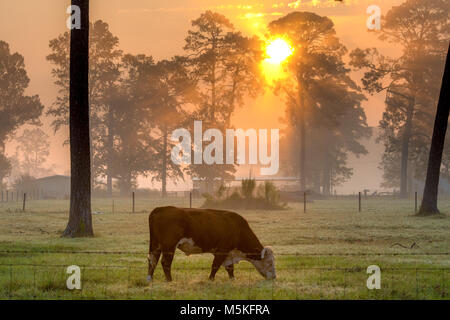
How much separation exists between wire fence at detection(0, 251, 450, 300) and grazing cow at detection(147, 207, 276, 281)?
0.42 meters

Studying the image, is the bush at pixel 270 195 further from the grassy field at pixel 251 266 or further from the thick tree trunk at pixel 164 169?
the thick tree trunk at pixel 164 169

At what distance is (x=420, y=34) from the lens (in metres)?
88.5

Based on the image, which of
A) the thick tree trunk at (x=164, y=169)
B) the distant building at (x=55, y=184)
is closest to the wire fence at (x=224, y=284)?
the thick tree trunk at (x=164, y=169)

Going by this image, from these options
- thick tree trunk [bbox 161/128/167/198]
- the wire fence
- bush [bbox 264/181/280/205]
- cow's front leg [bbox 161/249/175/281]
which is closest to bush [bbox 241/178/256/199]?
bush [bbox 264/181/280/205]

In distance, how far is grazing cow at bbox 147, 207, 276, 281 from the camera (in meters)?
14.2

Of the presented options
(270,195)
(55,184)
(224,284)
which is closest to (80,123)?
(224,284)

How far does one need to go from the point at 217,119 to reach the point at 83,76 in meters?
66.4

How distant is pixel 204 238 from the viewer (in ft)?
47.9

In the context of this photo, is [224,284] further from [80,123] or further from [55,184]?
[55,184]

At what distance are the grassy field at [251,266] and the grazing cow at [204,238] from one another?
1.32 feet

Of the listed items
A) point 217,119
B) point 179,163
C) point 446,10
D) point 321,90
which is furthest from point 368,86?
A: point 179,163

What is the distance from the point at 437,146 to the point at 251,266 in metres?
26.9

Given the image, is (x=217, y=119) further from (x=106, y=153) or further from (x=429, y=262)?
(x=429, y=262)

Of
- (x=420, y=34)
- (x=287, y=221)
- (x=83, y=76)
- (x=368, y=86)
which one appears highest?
(x=420, y=34)
